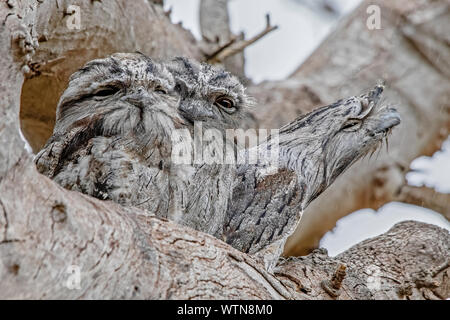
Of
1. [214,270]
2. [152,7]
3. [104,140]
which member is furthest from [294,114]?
[214,270]

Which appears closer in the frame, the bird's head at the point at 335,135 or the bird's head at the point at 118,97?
the bird's head at the point at 118,97

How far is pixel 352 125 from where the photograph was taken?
11.5 ft

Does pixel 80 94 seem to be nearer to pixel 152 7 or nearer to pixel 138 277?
pixel 138 277

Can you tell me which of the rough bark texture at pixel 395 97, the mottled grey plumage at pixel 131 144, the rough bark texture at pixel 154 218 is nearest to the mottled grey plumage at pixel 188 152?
the mottled grey plumage at pixel 131 144

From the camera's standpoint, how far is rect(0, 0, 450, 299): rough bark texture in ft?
5.09

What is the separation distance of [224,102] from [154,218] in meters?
1.19

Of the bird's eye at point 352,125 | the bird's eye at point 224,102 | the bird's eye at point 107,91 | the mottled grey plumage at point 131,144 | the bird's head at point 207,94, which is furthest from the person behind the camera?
the bird's eye at point 352,125

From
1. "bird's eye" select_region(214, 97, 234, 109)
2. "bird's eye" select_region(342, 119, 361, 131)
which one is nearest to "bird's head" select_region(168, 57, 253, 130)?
"bird's eye" select_region(214, 97, 234, 109)

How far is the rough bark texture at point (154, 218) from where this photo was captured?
1552 mm

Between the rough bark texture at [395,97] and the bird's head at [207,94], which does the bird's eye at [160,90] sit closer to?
the bird's head at [207,94]

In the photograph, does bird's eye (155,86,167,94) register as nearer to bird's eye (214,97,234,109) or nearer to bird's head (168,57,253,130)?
bird's head (168,57,253,130)

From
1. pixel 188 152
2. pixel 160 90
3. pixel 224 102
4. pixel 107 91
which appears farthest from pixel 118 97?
pixel 224 102

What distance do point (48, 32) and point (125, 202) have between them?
1221 mm
